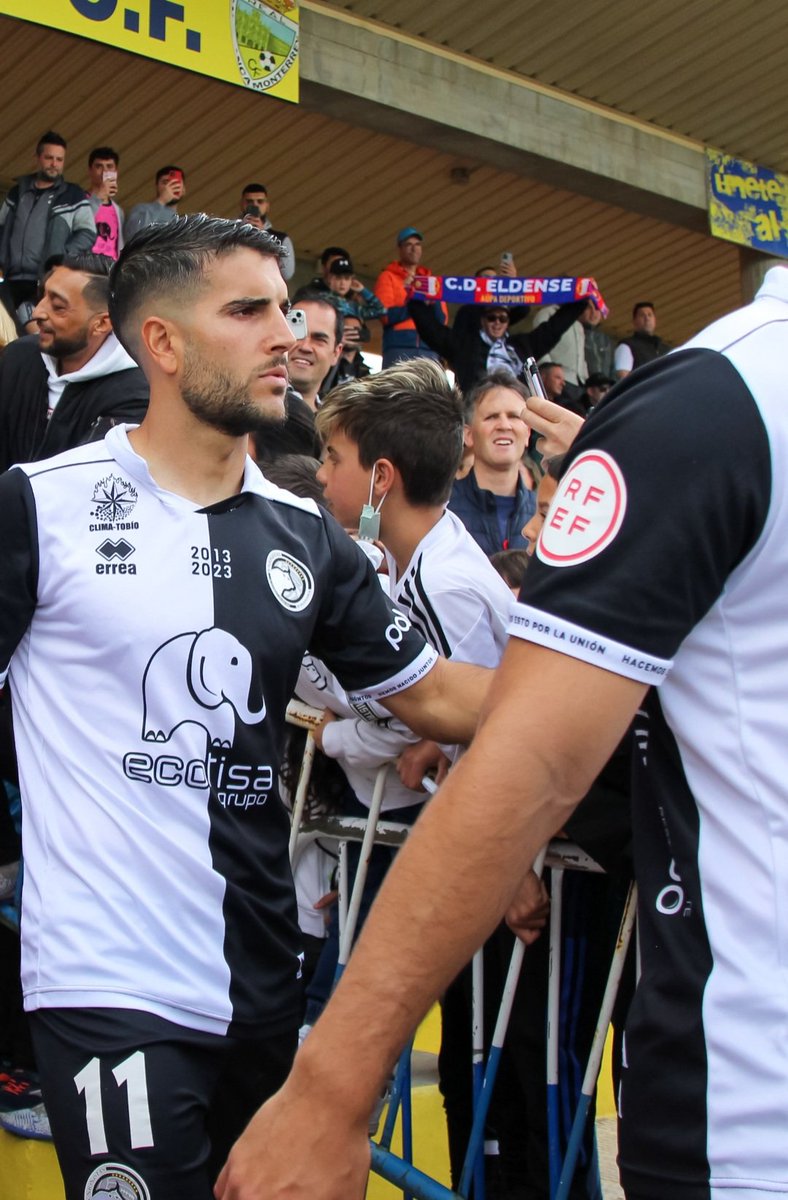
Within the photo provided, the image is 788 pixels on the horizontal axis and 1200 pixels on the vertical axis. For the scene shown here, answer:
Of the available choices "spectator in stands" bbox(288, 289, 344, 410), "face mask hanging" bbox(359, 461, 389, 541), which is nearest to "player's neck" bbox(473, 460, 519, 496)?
"spectator in stands" bbox(288, 289, 344, 410)

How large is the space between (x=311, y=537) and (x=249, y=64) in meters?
7.00

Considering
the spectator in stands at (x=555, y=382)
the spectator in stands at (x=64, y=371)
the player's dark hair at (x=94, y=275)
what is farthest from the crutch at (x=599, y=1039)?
the spectator in stands at (x=555, y=382)

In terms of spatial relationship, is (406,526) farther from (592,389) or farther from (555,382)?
(592,389)

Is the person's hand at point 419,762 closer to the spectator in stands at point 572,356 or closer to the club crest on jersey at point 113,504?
the club crest on jersey at point 113,504

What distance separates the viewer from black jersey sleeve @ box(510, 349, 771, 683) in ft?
3.85

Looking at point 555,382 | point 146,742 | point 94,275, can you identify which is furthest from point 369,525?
point 555,382

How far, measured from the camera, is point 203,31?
27.3 feet

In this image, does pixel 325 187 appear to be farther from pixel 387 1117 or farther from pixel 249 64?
pixel 387 1117

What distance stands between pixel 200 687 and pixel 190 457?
464 mm

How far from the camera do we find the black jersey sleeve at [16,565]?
219 centimetres

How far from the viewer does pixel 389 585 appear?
11.1 feet

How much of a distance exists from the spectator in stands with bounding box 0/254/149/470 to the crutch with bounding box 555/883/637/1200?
1922 mm

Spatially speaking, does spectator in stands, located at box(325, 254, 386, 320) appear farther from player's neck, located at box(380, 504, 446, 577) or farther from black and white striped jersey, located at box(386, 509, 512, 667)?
black and white striped jersey, located at box(386, 509, 512, 667)

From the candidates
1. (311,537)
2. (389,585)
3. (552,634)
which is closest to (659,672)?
(552,634)
